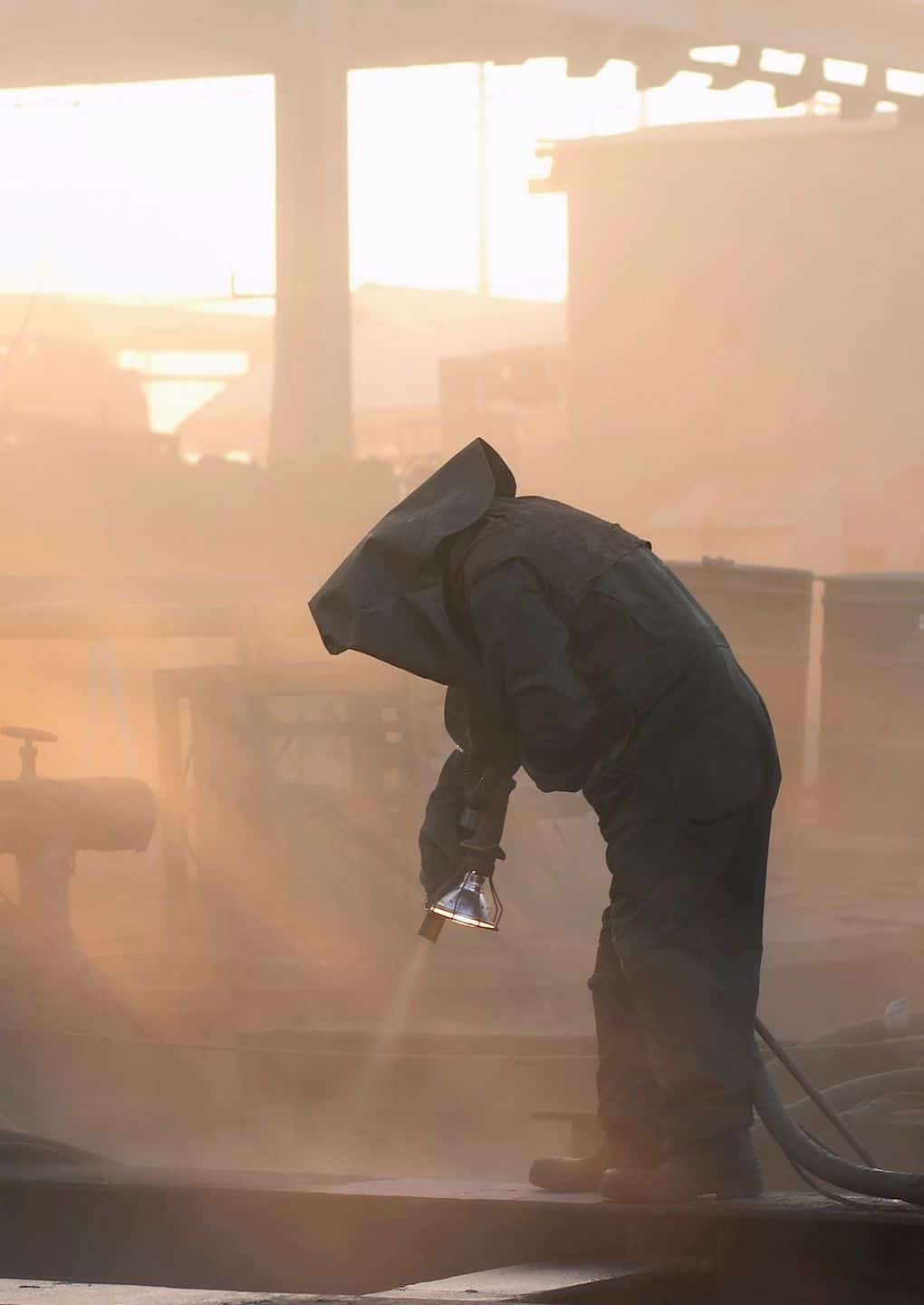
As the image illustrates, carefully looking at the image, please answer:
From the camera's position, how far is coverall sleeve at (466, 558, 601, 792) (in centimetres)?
323

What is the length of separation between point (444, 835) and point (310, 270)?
18.8 meters

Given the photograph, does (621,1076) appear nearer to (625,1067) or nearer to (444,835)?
(625,1067)

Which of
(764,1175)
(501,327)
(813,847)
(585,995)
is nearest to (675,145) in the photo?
(501,327)

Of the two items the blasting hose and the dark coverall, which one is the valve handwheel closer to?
the dark coverall

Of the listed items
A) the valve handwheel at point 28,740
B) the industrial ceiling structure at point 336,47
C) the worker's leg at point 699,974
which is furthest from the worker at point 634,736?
the industrial ceiling structure at point 336,47

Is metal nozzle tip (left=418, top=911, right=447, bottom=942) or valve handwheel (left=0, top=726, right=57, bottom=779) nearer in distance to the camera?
metal nozzle tip (left=418, top=911, right=447, bottom=942)

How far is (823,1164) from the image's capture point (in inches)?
131

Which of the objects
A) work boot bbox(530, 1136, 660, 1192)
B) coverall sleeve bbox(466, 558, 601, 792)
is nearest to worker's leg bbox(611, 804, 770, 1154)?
work boot bbox(530, 1136, 660, 1192)

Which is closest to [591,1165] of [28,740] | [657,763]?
[657,763]

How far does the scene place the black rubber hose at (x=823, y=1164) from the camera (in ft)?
10.5

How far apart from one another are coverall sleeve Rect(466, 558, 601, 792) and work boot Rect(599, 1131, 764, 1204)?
0.71 metres

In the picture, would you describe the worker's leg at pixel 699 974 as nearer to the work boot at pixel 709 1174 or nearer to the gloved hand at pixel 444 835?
the work boot at pixel 709 1174

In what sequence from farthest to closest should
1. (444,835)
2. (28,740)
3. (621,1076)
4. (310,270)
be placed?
(310,270)
(28,740)
(621,1076)
(444,835)

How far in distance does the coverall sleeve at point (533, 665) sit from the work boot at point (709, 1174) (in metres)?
0.71
